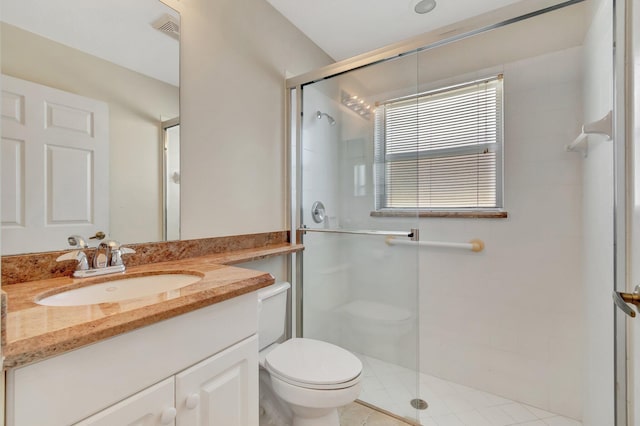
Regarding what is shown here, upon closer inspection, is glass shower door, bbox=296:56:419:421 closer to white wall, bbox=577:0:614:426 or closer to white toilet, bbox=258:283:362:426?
white toilet, bbox=258:283:362:426

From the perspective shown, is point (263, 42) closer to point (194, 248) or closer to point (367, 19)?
point (367, 19)

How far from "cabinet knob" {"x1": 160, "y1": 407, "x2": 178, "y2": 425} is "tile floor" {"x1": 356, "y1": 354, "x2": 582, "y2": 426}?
4.05 feet

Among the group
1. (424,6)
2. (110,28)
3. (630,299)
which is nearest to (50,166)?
(110,28)

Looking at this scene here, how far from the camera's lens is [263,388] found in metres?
1.49

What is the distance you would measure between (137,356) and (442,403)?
1.82 m

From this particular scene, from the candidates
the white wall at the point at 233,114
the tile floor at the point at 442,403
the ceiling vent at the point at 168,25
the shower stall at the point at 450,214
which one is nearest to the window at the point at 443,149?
the shower stall at the point at 450,214

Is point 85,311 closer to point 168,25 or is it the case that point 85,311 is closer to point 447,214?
point 168,25

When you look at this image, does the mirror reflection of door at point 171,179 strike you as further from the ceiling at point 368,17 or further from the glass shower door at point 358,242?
the ceiling at point 368,17

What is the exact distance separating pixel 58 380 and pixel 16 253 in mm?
594

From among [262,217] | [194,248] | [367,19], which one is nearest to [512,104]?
Result: [367,19]

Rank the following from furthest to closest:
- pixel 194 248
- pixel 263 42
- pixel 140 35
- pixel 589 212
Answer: pixel 263 42 < pixel 589 212 < pixel 194 248 < pixel 140 35

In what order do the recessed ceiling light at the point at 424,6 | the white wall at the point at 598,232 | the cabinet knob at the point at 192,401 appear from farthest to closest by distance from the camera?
the recessed ceiling light at the point at 424,6
the white wall at the point at 598,232
the cabinet knob at the point at 192,401

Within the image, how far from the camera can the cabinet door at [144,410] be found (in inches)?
24.0

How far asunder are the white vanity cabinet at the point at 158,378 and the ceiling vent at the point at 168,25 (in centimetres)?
120
